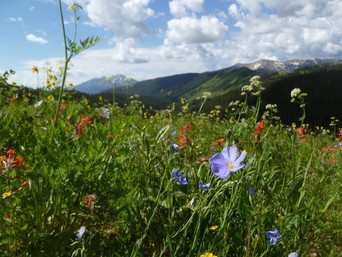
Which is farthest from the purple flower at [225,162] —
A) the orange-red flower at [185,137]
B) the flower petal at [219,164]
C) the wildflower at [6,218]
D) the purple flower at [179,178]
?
the wildflower at [6,218]

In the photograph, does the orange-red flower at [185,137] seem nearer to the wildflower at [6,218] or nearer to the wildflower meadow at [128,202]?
the wildflower meadow at [128,202]

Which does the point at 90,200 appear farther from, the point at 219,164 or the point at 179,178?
the point at 219,164

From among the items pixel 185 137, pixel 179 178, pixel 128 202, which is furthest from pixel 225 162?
pixel 185 137

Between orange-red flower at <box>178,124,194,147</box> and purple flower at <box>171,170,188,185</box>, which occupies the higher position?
orange-red flower at <box>178,124,194,147</box>

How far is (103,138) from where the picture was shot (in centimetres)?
229

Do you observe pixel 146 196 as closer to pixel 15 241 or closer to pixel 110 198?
pixel 110 198

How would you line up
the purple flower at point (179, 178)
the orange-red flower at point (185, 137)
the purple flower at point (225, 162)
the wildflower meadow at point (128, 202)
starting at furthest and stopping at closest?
the orange-red flower at point (185, 137)
the purple flower at point (179, 178)
the wildflower meadow at point (128, 202)
the purple flower at point (225, 162)

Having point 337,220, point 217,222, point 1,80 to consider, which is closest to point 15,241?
point 217,222

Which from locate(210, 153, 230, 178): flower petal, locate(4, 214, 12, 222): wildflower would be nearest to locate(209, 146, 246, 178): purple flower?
locate(210, 153, 230, 178): flower petal

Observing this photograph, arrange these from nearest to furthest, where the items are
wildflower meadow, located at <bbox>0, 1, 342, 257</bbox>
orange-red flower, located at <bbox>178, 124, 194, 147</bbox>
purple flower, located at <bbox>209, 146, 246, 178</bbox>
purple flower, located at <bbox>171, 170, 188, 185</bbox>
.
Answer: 1. purple flower, located at <bbox>209, 146, 246, 178</bbox>
2. wildflower meadow, located at <bbox>0, 1, 342, 257</bbox>
3. purple flower, located at <bbox>171, 170, 188, 185</bbox>
4. orange-red flower, located at <bbox>178, 124, 194, 147</bbox>

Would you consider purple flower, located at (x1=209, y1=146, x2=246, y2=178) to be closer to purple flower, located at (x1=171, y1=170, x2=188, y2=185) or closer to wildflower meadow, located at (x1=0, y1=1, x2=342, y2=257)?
wildflower meadow, located at (x1=0, y1=1, x2=342, y2=257)

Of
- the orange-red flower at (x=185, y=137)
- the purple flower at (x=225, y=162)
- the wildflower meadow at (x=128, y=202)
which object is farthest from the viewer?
the orange-red flower at (x=185, y=137)

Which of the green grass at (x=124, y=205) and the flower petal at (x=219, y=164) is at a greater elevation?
the flower petal at (x=219, y=164)

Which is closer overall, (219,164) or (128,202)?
(219,164)
